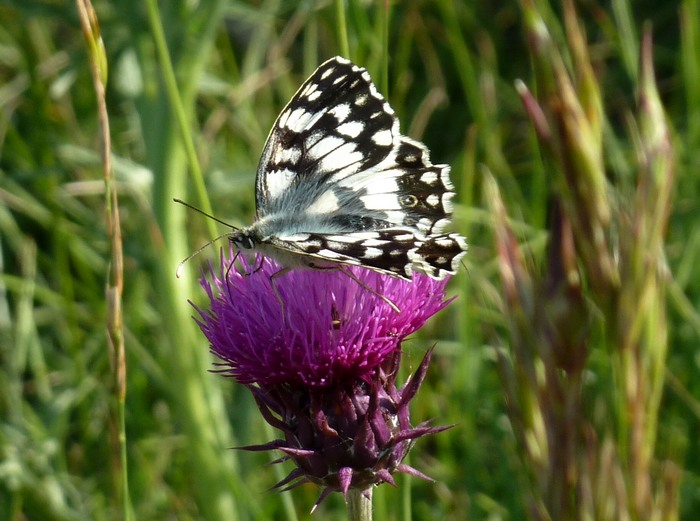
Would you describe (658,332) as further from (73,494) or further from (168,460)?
(168,460)

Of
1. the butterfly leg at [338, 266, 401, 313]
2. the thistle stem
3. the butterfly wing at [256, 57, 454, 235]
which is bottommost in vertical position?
the thistle stem

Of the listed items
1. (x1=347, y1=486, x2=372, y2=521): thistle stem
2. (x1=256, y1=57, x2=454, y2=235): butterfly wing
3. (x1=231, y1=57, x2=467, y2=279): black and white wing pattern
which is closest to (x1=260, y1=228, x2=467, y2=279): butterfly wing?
(x1=231, y1=57, x2=467, y2=279): black and white wing pattern

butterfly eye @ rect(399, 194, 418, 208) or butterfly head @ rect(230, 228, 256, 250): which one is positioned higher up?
butterfly eye @ rect(399, 194, 418, 208)

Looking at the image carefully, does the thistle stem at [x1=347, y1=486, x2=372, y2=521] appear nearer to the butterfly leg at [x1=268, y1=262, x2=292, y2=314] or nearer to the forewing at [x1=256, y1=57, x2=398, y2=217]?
the butterfly leg at [x1=268, y1=262, x2=292, y2=314]

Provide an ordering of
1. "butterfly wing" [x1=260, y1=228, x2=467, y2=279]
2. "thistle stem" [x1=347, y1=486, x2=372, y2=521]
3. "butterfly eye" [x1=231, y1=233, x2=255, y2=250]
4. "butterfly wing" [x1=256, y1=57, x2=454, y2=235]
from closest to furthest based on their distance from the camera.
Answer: "butterfly wing" [x1=260, y1=228, x2=467, y2=279]
"thistle stem" [x1=347, y1=486, x2=372, y2=521]
"butterfly eye" [x1=231, y1=233, x2=255, y2=250]
"butterfly wing" [x1=256, y1=57, x2=454, y2=235]

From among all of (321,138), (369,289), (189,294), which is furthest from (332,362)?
(189,294)

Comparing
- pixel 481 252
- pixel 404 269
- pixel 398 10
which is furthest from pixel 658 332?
pixel 398 10

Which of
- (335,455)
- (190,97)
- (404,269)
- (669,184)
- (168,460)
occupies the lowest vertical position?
(168,460)

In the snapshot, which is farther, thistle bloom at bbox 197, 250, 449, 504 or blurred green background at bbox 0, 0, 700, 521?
blurred green background at bbox 0, 0, 700, 521
